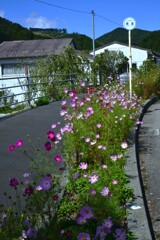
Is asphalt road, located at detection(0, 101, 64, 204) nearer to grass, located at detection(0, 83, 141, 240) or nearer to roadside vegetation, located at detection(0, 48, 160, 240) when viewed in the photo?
roadside vegetation, located at detection(0, 48, 160, 240)

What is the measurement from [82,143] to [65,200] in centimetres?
155

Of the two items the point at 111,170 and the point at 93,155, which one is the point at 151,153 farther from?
the point at 111,170

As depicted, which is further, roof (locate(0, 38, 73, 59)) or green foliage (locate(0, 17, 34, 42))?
green foliage (locate(0, 17, 34, 42))

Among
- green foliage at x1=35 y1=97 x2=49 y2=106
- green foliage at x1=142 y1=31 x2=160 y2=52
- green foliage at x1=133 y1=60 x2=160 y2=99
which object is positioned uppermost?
green foliage at x1=142 y1=31 x2=160 y2=52

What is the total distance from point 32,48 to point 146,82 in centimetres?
3254

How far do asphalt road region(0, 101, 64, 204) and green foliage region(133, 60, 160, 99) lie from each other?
13.0 ft

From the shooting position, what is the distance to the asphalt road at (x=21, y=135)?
18.4 ft

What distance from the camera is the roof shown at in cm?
4535

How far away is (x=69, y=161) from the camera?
5.39 metres

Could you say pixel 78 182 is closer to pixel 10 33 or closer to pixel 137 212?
pixel 137 212

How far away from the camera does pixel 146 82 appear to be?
1725cm

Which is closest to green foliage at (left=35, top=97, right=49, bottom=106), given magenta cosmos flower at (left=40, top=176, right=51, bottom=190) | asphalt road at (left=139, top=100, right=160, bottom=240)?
asphalt road at (left=139, top=100, right=160, bottom=240)

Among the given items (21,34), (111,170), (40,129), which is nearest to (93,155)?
(111,170)

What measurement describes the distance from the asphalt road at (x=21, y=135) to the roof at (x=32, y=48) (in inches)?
1276
